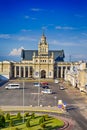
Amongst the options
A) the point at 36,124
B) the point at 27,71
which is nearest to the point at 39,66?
the point at 27,71

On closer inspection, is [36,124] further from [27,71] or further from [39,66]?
[27,71]

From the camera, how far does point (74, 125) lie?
44125 mm

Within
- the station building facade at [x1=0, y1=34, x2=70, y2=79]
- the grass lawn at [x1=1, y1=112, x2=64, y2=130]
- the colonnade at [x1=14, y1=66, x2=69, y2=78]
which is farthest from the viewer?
the colonnade at [x1=14, y1=66, x2=69, y2=78]

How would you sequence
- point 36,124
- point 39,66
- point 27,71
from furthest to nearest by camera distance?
point 27,71, point 39,66, point 36,124

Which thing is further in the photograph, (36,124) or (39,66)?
(39,66)

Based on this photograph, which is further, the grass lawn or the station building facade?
the station building facade

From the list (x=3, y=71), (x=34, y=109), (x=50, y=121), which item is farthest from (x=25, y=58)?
(x=50, y=121)

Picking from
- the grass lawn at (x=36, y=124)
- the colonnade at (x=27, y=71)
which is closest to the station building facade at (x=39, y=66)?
the colonnade at (x=27, y=71)

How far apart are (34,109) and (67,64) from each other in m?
117

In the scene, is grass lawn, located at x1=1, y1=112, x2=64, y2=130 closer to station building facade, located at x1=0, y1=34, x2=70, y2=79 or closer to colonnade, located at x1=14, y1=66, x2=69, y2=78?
station building facade, located at x1=0, y1=34, x2=70, y2=79

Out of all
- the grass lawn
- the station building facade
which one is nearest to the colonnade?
the station building facade

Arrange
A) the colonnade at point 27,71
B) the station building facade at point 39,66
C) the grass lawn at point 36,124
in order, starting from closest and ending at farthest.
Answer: the grass lawn at point 36,124 → the station building facade at point 39,66 → the colonnade at point 27,71

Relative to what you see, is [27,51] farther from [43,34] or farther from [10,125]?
[10,125]

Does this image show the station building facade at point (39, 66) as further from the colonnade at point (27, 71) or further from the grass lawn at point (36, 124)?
the grass lawn at point (36, 124)
